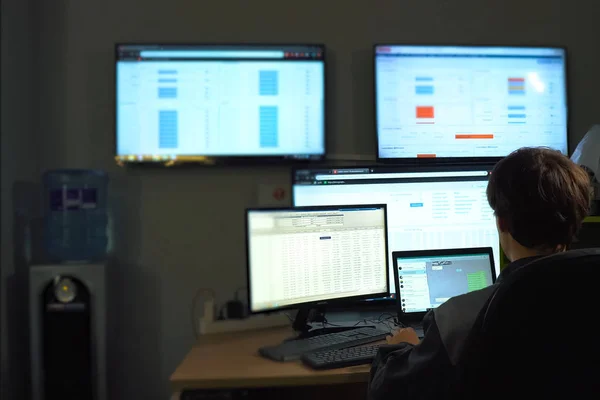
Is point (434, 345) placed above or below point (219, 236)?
below

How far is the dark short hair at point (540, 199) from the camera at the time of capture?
1213 mm

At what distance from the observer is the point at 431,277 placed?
71.2 inches

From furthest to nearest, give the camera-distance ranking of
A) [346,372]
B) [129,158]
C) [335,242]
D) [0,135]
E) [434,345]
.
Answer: [129,158], [0,135], [335,242], [346,372], [434,345]

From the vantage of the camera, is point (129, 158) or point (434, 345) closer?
point (434, 345)

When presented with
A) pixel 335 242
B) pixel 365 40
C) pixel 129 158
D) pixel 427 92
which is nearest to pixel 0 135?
pixel 129 158

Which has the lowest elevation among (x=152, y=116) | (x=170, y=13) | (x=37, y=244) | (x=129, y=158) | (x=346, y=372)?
(x=346, y=372)

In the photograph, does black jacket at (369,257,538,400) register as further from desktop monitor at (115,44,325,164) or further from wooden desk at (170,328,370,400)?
desktop monitor at (115,44,325,164)

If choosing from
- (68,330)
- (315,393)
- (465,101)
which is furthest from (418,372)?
(465,101)

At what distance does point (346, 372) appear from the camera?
140cm

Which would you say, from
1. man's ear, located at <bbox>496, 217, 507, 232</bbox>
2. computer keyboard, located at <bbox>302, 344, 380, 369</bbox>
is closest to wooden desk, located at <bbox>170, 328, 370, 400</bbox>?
computer keyboard, located at <bbox>302, 344, 380, 369</bbox>

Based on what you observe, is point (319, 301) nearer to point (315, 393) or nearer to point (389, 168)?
point (315, 393)

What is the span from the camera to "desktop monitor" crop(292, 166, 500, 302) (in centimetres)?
204

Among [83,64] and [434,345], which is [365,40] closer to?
[83,64]

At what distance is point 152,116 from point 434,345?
157cm
